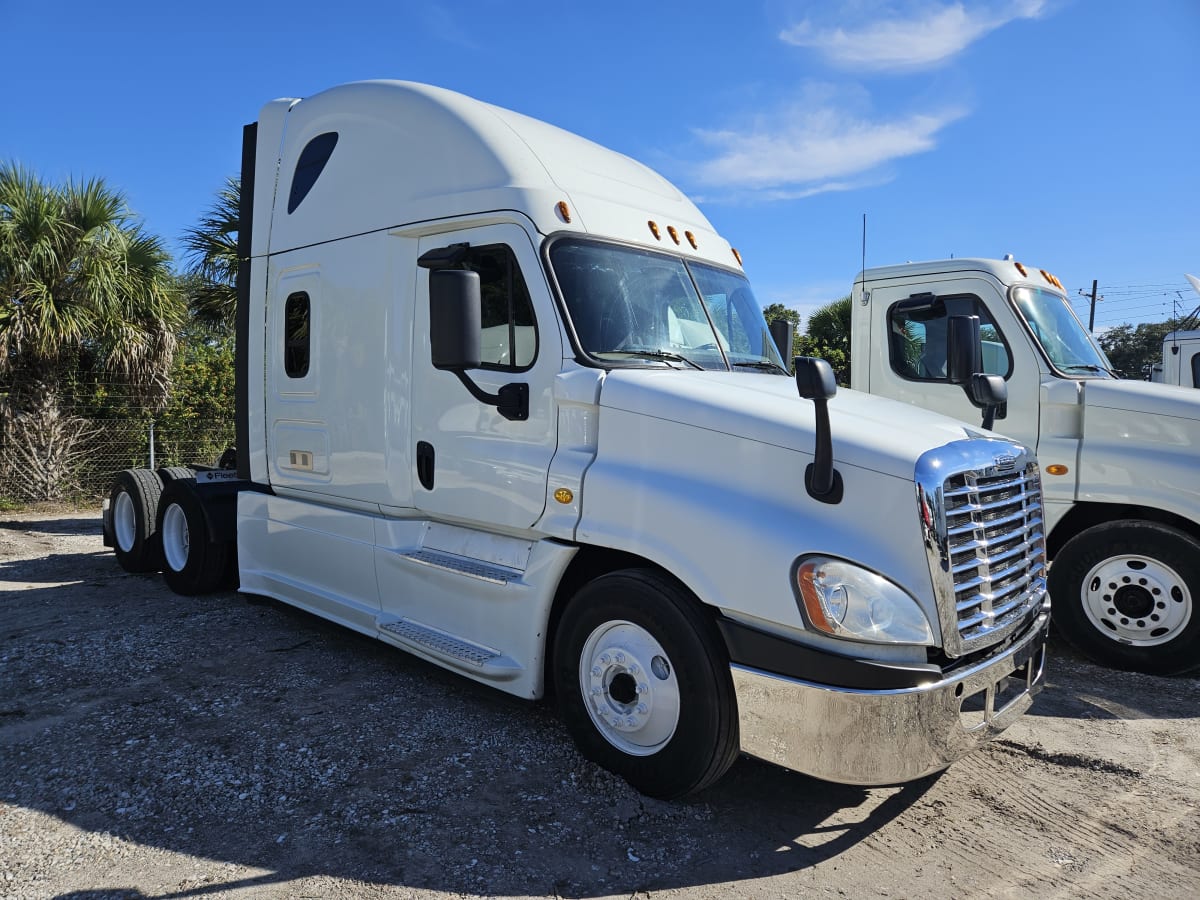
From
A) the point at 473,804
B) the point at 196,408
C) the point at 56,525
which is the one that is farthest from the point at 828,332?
the point at 473,804

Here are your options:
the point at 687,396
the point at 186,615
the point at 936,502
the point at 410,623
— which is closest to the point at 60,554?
the point at 186,615

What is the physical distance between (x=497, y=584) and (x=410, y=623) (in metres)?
0.86

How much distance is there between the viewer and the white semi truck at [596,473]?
3121 mm

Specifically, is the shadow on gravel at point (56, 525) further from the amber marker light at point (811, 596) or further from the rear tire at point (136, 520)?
the amber marker light at point (811, 596)

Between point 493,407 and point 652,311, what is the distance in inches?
37.6

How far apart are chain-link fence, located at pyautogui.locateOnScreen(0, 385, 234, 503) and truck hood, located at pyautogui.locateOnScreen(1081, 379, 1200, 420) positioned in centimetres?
1270

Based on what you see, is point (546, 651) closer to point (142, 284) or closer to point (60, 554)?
point (60, 554)

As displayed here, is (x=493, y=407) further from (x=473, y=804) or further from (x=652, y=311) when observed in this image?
(x=473, y=804)

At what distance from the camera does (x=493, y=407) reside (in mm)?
4277

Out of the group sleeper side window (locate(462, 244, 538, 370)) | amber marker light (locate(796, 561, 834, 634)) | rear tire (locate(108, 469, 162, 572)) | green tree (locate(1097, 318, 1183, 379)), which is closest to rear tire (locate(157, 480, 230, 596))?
rear tire (locate(108, 469, 162, 572))

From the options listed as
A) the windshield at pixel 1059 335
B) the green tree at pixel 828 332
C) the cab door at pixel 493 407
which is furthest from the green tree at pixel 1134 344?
the cab door at pixel 493 407

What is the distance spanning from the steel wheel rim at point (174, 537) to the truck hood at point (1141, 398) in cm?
724

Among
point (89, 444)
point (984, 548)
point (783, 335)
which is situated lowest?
point (89, 444)

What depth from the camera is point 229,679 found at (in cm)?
504
